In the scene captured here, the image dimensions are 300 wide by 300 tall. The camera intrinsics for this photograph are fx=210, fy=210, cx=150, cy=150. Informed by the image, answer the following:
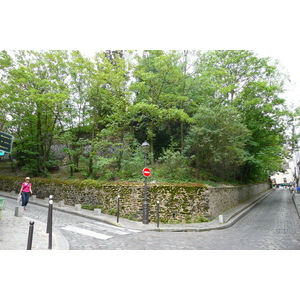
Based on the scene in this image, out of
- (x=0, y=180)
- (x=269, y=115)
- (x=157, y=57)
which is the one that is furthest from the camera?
(x=0, y=180)

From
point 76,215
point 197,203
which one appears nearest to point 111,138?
point 76,215

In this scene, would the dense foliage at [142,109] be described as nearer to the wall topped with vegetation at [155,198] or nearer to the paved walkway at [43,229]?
the wall topped with vegetation at [155,198]

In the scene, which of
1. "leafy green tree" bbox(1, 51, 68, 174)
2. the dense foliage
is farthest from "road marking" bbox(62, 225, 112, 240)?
"leafy green tree" bbox(1, 51, 68, 174)

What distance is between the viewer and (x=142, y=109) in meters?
12.0

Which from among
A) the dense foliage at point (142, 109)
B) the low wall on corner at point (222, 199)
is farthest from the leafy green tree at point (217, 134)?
the low wall on corner at point (222, 199)

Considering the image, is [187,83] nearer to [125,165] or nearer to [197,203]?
[125,165]

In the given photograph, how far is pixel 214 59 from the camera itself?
47.3ft

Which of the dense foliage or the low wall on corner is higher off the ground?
the dense foliage

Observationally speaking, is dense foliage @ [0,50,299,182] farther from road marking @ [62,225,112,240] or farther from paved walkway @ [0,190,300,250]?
road marking @ [62,225,112,240]

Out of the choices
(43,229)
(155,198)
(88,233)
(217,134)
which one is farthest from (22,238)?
(217,134)

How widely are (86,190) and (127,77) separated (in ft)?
24.0

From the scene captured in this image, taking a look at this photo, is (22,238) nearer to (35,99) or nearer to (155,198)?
(155,198)

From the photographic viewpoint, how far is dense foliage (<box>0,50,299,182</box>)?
38.0 ft

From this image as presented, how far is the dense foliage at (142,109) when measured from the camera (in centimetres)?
1157
